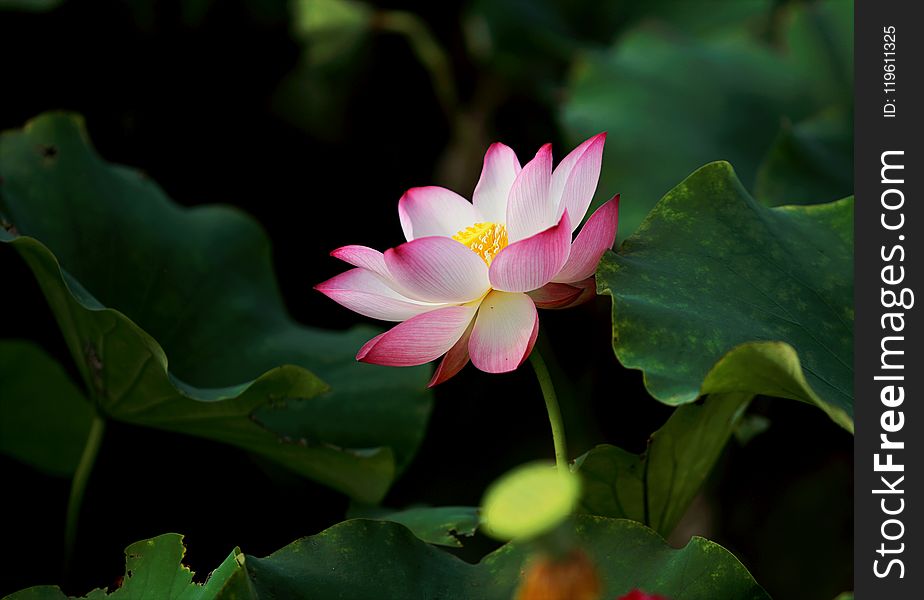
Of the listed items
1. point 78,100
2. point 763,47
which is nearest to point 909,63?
point 763,47

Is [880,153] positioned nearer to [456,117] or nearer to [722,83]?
[722,83]

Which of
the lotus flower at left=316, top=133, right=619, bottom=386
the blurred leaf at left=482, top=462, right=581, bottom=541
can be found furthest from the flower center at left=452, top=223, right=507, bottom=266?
the blurred leaf at left=482, top=462, right=581, bottom=541

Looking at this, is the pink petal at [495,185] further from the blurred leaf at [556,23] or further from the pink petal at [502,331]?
the blurred leaf at [556,23]

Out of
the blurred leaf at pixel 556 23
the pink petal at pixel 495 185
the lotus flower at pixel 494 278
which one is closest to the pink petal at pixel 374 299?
the lotus flower at pixel 494 278

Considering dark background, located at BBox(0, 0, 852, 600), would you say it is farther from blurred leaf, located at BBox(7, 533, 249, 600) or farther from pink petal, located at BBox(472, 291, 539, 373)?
→ pink petal, located at BBox(472, 291, 539, 373)

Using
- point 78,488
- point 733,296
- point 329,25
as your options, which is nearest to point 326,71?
point 329,25

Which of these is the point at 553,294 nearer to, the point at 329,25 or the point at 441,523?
the point at 441,523

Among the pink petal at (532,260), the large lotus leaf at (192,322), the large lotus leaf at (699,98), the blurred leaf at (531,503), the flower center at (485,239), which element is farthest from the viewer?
the large lotus leaf at (699,98)
